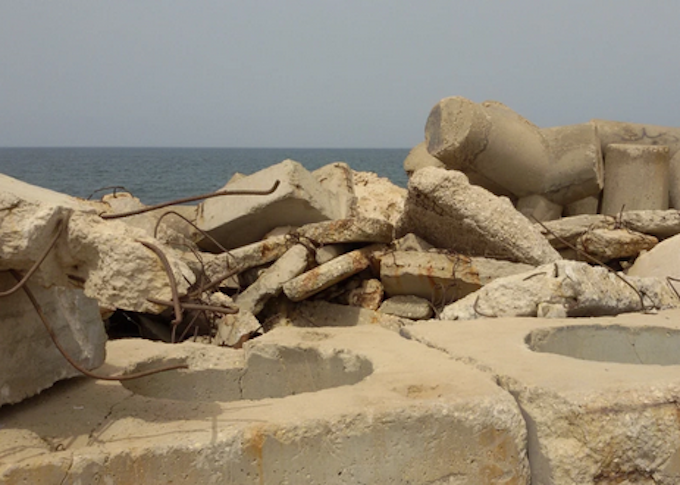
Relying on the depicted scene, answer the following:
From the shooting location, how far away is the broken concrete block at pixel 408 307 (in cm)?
594

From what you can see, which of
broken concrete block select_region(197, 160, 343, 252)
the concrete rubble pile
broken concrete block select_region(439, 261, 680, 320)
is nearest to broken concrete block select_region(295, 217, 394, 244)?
the concrete rubble pile

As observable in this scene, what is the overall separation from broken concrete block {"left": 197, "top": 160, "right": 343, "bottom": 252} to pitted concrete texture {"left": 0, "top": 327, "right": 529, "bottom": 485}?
135 inches

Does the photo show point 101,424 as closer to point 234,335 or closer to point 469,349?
point 469,349

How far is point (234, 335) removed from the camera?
5.57m

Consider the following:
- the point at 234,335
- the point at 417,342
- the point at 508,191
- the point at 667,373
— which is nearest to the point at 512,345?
the point at 417,342

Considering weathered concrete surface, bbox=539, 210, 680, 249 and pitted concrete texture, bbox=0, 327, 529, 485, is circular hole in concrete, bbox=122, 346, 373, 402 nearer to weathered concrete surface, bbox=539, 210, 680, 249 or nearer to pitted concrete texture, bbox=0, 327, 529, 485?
pitted concrete texture, bbox=0, 327, 529, 485

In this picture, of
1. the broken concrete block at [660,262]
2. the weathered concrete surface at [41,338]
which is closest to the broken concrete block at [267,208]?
the broken concrete block at [660,262]

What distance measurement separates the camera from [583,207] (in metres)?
7.86

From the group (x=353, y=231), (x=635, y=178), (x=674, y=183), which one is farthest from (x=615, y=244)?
(x=353, y=231)

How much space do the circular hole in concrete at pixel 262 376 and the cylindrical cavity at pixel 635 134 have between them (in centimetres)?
541

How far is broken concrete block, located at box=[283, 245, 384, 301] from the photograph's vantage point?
5879mm

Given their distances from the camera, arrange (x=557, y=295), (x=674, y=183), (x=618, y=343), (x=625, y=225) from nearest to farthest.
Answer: (x=618, y=343)
(x=557, y=295)
(x=625, y=225)
(x=674, y=183)

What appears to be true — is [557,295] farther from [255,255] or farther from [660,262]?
[255,255]

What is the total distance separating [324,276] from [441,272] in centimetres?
88
